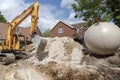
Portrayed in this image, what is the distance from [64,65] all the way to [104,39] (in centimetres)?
228

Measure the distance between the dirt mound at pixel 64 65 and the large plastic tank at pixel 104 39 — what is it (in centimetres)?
49

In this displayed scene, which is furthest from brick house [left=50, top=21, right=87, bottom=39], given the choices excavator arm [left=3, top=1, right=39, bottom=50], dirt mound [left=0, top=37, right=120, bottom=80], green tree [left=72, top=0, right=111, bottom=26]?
dirt mound [left=0, top=37, right=120, bottom=80]

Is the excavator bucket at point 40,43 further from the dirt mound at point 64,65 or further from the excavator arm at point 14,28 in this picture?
the excavator arm at point 14,28

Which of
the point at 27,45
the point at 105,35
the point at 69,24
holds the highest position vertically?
the point at 105,35

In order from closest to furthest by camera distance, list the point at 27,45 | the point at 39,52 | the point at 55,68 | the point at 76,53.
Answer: the point at 55,68
the point at 76,53
the point at 39,52
the point at 27,45

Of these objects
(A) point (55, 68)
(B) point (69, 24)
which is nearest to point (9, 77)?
(A) point (55, 68)

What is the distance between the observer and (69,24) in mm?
62062

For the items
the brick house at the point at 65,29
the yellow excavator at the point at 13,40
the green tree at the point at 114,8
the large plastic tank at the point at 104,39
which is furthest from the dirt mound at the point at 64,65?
the brick house at the point at 65,29

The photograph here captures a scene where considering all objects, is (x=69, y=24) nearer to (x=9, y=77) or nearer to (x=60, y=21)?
(x=60, y=21)

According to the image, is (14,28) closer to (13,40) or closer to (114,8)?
(13,40)

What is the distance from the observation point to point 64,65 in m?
13.6

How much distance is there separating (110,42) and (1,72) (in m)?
5.81

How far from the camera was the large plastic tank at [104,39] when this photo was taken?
1367 cm

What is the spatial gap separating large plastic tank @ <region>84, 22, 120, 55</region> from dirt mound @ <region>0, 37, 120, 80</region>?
485 millimetres
